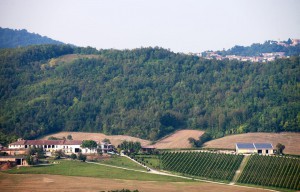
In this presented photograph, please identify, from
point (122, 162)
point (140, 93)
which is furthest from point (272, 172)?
point (140, 93)

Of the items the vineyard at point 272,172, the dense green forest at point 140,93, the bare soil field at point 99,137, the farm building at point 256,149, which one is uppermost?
the dense green forest at point 140,93

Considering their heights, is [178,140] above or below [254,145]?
below

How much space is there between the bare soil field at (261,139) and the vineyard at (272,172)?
39.2ft

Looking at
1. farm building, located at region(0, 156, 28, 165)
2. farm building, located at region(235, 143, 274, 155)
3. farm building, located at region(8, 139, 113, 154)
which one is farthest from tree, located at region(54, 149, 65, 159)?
farm building, located at region(235, 143, 274, 155)

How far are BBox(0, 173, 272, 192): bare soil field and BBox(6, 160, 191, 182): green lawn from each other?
1960 millimetres

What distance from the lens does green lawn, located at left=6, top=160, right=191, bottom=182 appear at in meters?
86.6

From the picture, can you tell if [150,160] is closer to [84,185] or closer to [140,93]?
[84,185]

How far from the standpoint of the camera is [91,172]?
8844 centimetres

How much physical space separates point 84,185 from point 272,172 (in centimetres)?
2426

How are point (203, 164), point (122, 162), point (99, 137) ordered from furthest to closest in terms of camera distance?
1. point (99, 137)
2. point (122, 162)
3. point (203, 164)

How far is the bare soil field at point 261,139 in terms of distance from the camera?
110 meters

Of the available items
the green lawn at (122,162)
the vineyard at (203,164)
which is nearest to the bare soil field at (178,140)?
the vineyard at (203,164)

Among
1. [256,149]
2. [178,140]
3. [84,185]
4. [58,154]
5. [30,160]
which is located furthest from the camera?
[178,140]

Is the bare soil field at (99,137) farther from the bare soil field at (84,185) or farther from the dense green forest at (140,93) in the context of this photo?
the bare soil field at (84,185)
